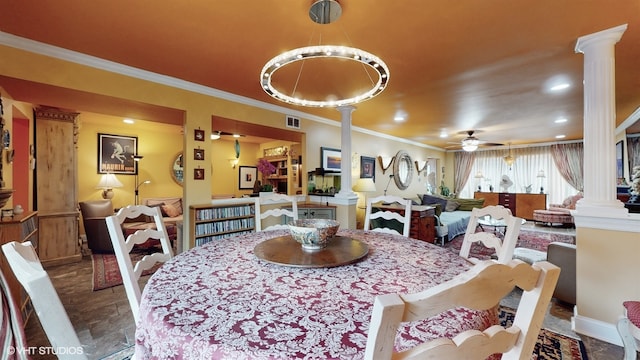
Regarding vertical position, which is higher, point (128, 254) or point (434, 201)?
point (128, 254)

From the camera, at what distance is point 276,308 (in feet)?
2.78

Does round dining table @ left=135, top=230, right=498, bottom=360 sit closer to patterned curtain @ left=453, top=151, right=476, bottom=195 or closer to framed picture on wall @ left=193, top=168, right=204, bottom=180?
framed picture on wall @ left=193, top=168, right=204, bottom=180

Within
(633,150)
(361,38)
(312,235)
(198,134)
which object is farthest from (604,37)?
(633,150)

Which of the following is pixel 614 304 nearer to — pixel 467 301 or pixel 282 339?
pixel 467 301

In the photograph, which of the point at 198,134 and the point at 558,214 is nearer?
the point at 198,134

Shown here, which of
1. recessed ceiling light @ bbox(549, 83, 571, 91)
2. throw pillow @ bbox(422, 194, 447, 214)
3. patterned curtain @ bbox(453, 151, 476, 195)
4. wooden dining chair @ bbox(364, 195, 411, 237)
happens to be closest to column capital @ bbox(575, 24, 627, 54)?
recessed ceiling light @ bbox(549, 83, 571, 91)

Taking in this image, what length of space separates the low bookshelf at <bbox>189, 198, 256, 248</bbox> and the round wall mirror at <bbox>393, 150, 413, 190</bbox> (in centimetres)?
429

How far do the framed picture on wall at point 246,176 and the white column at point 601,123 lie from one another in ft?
21.6

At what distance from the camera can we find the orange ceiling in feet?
5.86

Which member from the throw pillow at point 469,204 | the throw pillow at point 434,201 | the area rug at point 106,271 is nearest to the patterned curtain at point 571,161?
the throw pillow at point 469,204

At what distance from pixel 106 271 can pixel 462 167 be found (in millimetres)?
9950

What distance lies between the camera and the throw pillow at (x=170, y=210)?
5293mm

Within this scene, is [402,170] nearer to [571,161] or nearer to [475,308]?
[571,161]

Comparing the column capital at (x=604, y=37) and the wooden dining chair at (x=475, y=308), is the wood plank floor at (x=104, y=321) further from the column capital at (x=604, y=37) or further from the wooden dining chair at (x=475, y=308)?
the column capital at (x=604, y=37)
